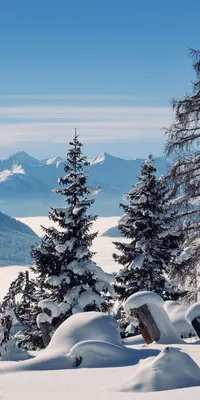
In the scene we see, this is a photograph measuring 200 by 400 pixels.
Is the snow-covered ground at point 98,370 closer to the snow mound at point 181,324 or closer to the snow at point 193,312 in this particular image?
the snow at point 193,312

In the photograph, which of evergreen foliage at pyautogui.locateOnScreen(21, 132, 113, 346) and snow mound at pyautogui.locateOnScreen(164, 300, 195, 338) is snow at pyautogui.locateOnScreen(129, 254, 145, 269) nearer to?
evergreen foliage at pyautogui.locateOnScreen(21, 132, 113, 346)

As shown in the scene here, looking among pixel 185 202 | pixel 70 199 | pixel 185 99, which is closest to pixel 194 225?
pixel 185 202

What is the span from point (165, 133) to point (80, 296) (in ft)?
31.1

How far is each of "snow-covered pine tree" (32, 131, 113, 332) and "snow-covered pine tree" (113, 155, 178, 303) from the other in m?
1.58

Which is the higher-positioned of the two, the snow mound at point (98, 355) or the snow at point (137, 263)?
the snow at point (137, 263)

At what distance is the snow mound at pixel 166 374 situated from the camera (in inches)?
254

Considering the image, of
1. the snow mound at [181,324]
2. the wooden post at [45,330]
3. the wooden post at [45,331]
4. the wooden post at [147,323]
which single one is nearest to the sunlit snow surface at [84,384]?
the wooden post at [147,323]

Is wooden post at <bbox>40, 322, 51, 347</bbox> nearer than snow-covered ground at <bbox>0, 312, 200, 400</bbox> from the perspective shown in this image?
No

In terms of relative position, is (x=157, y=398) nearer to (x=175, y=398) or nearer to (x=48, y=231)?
(x=175, y=398)

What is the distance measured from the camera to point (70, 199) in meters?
22.6

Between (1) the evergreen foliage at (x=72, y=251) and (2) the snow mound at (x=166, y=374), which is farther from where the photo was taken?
(1) the evergreen foliage at (x=72, y=251)

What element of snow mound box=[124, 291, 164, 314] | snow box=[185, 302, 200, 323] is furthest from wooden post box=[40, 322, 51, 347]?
snow box=[185, 302, 200, 323]

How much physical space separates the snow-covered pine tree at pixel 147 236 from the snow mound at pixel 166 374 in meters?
15.9

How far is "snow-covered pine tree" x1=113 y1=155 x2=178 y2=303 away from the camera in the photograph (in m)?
23.0
